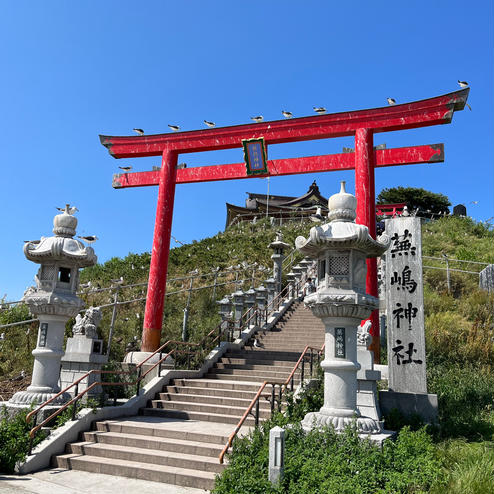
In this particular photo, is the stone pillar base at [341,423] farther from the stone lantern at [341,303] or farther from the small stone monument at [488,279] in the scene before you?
the small stone monument at [488,279]

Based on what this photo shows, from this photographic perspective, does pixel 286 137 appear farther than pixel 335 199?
Yes

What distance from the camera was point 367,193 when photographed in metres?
11.6

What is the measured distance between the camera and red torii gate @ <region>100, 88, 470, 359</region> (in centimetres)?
1159

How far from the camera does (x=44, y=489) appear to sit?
6.10 metres

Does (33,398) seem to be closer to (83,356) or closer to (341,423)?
(83,356)

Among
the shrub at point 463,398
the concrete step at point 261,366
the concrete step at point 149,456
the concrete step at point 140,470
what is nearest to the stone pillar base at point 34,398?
the concrete step at point 149,456

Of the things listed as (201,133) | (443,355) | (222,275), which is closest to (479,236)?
(222,275)

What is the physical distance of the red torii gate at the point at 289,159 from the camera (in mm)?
11594

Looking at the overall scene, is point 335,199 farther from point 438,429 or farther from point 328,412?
point 438,429

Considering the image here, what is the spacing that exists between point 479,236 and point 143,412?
2888 cm

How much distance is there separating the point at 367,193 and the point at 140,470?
841 centimetres

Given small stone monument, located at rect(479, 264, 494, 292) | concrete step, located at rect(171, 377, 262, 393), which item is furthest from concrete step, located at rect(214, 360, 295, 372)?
small stone monument, located at rect(479, 264, 494, 292)

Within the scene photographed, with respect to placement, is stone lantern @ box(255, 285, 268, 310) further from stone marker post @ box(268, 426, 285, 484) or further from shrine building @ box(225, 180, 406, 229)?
shrine building @ box(225, 180, 406, 229)

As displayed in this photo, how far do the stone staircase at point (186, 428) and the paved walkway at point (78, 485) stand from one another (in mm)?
178
